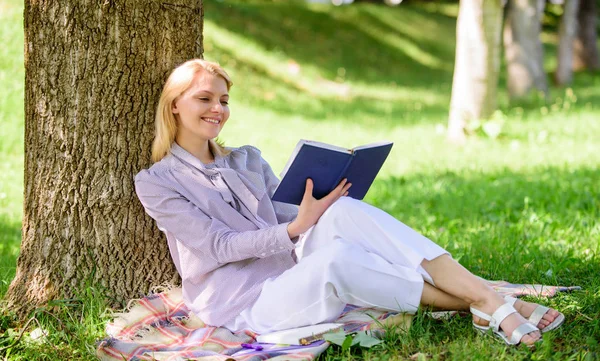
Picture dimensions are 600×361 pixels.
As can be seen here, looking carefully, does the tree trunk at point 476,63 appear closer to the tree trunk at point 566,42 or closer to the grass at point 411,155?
the grass at point 411,155

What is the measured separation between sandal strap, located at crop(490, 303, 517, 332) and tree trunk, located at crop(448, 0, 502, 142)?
635cm

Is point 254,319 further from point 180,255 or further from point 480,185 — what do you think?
point 480,185

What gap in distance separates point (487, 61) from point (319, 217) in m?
6.58

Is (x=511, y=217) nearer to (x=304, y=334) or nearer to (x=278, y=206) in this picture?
(x=278, y=206)

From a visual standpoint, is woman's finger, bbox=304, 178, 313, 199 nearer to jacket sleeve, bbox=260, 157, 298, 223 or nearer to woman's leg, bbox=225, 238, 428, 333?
woman's leg, bbox=225, 238, 428, 333

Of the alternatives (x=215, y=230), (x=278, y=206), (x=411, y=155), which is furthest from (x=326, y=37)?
(x=215, y=230)

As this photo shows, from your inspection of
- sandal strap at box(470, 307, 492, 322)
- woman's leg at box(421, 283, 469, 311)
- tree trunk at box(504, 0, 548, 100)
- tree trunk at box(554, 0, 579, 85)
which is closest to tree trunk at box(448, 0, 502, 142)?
tree trunk at box(504, 0, 548, 100)

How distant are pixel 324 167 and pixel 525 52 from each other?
39.4 ft

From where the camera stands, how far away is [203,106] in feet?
11.8

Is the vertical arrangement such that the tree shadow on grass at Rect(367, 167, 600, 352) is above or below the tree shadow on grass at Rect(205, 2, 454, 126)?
above

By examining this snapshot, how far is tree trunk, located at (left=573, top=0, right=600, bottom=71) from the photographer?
2095cm

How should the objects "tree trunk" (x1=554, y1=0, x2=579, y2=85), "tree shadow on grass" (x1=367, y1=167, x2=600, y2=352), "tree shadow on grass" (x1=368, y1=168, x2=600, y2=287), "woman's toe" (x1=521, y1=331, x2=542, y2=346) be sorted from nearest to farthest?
1. "woman's toe" (x1=521, y1=331, x2=542, y2=346)
2. "tree shadow on grass" (x1=367, y1=167, x2=600, y2=352)
3. "tree shadow on grass" (x1=368, y1=168, x2=600, y2=287)
4. "tree trunk" (x1=554, y1=0, x2=579, y2=85)

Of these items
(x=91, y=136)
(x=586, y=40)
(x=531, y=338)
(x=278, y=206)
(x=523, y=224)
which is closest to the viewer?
(x=531, y=338)

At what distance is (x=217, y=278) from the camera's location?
140 inches
